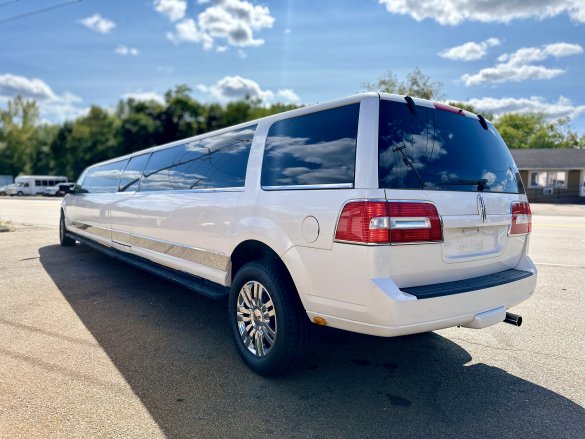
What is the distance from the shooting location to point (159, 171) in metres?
5.44

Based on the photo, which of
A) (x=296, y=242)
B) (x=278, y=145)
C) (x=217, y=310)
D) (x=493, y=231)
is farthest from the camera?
(x=217, y=310)

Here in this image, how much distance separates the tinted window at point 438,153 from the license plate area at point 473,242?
30 centimetres

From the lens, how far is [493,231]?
3.33 metres

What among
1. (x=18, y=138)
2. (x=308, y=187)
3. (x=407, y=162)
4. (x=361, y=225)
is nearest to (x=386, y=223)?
(x=361, y=225)

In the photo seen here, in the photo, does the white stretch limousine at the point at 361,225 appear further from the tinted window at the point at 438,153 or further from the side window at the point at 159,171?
the side window at the point at 159,171

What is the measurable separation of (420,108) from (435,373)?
2049mm

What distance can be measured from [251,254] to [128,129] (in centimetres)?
5660

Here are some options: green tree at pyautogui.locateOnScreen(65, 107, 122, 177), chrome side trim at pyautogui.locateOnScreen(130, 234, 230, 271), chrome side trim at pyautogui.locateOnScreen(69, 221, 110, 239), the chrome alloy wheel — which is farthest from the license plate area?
green tree at pyautogui.locateOnScreen(65, 107, 122, 177)

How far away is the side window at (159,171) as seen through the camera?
5.18 metres

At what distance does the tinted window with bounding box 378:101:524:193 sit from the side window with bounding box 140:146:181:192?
2.98 metres

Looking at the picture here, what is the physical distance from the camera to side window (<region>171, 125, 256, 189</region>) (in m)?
3.91

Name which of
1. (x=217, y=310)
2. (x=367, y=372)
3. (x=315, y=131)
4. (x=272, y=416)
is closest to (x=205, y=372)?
(x=272, y=416)

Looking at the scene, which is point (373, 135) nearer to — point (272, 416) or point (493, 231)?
point (493, 231)

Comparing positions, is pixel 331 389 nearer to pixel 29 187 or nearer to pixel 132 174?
pixel 132 174
